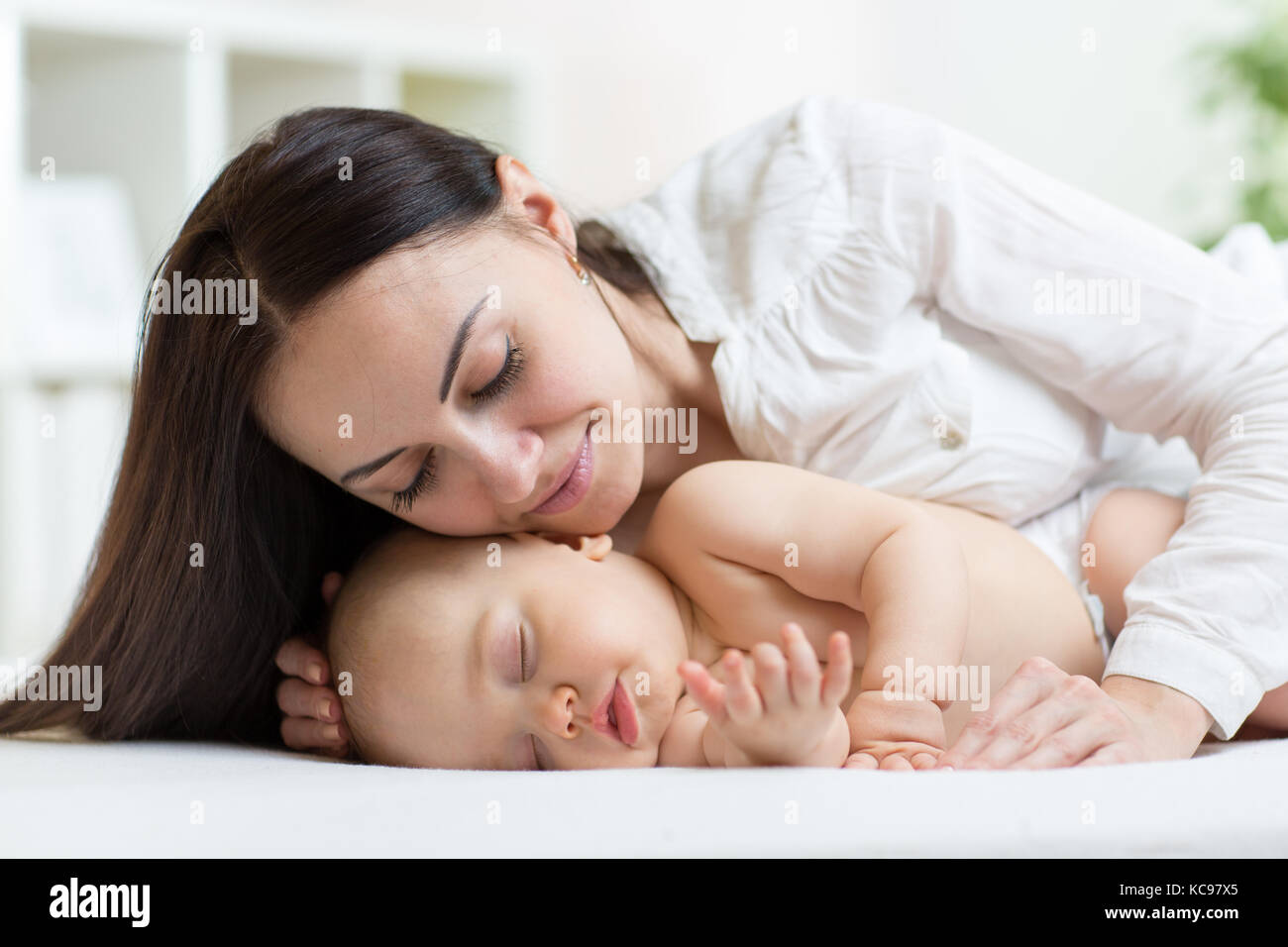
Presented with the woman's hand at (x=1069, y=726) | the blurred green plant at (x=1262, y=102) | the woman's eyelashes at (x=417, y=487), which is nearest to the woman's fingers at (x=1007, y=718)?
the woman's hand at (x=1069, y=726)

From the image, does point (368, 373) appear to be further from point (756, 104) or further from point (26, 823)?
point (756, 104)

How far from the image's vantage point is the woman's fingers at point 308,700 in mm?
1087

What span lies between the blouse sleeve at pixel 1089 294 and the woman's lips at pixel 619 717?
450 mm

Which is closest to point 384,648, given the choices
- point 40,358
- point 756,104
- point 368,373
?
point 368,373

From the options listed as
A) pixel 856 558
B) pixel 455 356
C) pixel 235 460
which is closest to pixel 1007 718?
pixel 856 558

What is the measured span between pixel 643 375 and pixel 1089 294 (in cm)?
45

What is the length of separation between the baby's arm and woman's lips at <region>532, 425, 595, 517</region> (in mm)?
80

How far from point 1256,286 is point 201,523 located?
3.52ft

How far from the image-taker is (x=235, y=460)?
1.13m

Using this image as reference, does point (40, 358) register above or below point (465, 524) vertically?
below

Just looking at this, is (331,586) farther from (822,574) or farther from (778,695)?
(778,695)

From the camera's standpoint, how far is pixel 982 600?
3.55 ft

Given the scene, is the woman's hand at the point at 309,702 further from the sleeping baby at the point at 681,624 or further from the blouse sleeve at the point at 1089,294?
the blouse sleeve at the point at 1089,294

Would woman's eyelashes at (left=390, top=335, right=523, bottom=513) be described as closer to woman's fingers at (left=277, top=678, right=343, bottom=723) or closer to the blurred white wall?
Answer: woman's fingers at (left=277, top=678, right=343, bottom=723)
